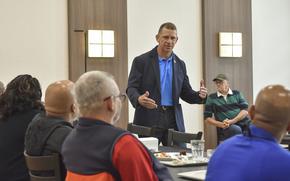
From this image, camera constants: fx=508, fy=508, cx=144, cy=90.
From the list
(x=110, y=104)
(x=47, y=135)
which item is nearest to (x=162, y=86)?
(x=47, y=135)

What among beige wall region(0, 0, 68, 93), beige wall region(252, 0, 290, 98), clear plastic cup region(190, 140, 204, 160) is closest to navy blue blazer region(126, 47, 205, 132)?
clear plastic cup region(190, 140, 204, 160)

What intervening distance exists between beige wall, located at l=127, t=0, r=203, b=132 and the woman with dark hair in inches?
171

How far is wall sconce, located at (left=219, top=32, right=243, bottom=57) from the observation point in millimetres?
7973

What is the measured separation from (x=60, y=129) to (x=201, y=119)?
18.5 ft

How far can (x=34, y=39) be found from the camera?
22.9 feet

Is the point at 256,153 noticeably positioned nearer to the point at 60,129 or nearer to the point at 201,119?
the point at 60,129

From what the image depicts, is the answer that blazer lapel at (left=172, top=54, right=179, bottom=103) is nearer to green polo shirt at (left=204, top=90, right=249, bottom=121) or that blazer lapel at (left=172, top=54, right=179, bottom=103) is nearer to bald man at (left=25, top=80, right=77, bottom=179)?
bald man at (left=25, top=80, right=77, bottom=179)

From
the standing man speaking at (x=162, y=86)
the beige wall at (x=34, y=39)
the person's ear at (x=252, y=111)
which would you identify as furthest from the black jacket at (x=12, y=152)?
the beige wall at (x=34, y=39)

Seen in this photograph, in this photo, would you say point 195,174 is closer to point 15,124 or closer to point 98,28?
point 15,124

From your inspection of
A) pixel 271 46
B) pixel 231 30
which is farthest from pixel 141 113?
pixel 271 46

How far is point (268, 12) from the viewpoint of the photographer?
8.55 metres

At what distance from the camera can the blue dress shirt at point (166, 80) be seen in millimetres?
4320

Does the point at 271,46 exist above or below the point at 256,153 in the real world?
above

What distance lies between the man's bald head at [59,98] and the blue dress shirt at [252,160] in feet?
3.34
